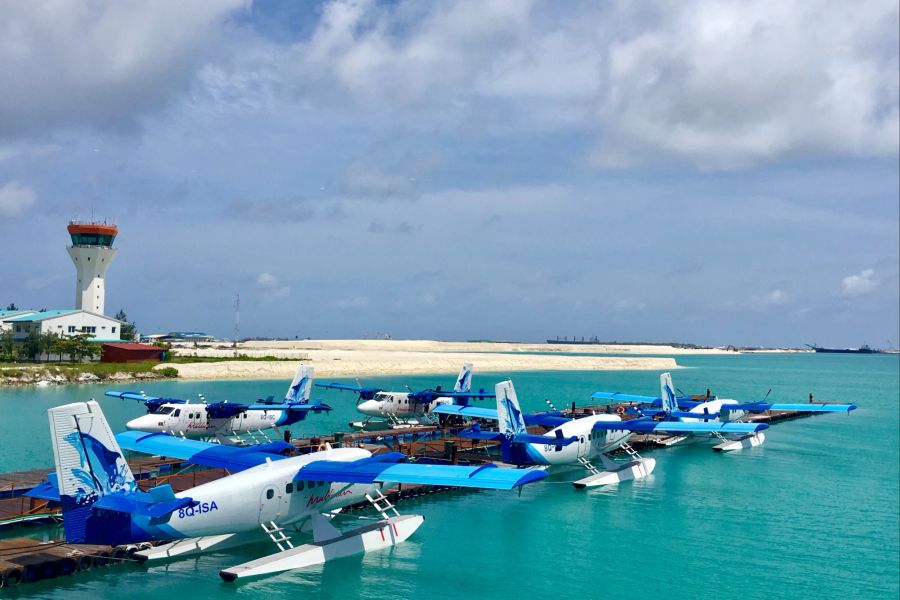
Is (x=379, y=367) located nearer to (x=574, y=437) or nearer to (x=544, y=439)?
(x=574, y=437)

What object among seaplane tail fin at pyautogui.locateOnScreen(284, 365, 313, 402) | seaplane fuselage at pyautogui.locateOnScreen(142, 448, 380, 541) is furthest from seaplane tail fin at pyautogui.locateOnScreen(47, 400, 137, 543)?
seaplane tail fin at pyautogui.locateOnScreen(284, 365, 313, 402)

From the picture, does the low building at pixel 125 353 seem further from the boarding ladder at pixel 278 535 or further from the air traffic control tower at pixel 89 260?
the boarding ladder at pixel 278 535

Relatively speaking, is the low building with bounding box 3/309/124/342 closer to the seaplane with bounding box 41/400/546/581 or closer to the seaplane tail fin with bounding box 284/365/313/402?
the seaplane tail fin with bounding box 284/365/313/402

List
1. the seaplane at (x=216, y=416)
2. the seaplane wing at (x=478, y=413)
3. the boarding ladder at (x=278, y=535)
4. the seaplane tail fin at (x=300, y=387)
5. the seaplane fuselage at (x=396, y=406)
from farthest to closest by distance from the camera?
the seaplane fuselage at (x=396, y=406), the seaplane tail fin at (x=300, y=387), the seaplane wing at (x=478, y=413), the seaplane at (x=216, y=416), the boarding ladder at (x=278, y=535)

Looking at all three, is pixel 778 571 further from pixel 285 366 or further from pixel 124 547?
pixel 285 366

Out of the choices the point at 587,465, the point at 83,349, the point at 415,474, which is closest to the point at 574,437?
the point at 587,465

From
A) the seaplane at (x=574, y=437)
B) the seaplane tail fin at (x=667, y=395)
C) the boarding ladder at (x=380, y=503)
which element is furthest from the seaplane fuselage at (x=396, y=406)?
the boarding ladder at (x=380, y=503)

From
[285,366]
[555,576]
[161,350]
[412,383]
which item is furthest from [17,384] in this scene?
[555,576]

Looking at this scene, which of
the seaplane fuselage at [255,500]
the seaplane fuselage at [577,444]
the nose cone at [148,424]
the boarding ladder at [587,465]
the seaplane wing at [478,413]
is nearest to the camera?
the seaplane fuselage at [255,500]
